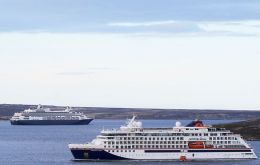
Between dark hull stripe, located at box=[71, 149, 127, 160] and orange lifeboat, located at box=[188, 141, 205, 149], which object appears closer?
dark hull stripe, located at box=[71, 149, 127, 160]

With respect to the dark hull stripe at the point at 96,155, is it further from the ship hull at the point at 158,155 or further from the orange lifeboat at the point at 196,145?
the orange lifeboat at the point at 196,145

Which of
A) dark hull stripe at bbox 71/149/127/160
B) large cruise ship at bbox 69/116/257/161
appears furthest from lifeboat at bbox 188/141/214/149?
dark hull stripe at bbox 71/149/127/160

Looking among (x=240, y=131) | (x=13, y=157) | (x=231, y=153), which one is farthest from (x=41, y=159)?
(x=240, y=131)

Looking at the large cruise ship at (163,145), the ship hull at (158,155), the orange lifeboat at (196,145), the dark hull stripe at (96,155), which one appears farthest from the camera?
the orange lifeboat at (196,145)

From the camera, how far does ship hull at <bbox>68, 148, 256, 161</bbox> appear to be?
364 ft

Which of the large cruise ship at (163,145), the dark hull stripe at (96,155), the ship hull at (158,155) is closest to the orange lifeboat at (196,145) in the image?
the large cruise ship at (163,145)

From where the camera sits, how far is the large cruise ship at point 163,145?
111000mm

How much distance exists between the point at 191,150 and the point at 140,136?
6.64 metres

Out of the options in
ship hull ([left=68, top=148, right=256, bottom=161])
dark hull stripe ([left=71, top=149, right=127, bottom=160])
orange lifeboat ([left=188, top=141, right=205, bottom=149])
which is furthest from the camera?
orange lifeboat ([left=188, top=141, right=205, bottom=149])

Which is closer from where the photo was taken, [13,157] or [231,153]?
[231,153]

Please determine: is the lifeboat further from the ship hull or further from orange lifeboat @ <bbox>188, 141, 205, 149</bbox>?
the ship hull

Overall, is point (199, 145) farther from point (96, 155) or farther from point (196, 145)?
point (96, 155)

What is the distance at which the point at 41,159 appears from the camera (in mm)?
120562

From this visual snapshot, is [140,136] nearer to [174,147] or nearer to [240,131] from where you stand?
[174,147]
